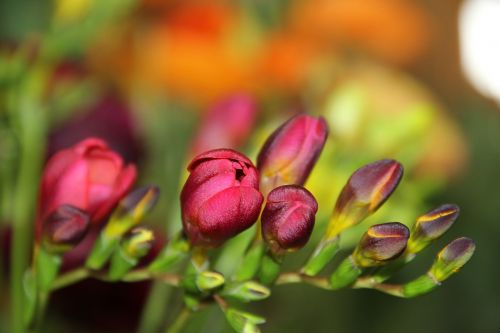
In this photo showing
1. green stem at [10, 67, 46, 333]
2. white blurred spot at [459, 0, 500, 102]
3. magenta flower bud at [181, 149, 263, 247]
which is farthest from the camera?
white blurred spot at [459, 0, 500, 102]

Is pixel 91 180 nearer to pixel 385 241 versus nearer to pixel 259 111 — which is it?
pixel 385 241

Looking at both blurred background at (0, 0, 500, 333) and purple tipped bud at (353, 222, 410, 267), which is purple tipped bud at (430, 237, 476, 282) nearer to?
purple tipped bud at (353, 222, 410, 267)

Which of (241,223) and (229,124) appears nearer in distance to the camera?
(241,223)

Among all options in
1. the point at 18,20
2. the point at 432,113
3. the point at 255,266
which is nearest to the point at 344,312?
the point at 432,113

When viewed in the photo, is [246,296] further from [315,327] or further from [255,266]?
[315,327]

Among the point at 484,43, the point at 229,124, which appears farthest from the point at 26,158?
the point at 484,43

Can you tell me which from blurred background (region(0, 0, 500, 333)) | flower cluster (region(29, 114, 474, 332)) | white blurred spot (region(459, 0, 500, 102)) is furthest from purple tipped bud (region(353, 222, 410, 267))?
white blurred spot (region(459, 0, 500, 102))
